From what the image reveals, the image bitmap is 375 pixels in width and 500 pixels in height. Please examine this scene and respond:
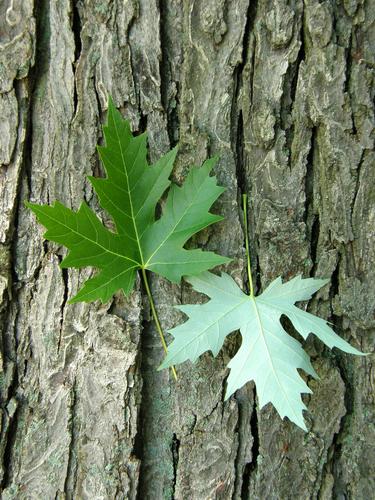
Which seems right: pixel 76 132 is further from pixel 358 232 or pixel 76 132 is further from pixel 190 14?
pixel 358 232

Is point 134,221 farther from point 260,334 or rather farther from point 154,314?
point 260,334

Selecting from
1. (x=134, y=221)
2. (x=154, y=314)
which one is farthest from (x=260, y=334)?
(x=134, y=221)

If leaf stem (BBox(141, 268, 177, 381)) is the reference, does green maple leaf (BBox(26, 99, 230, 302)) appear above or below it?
above

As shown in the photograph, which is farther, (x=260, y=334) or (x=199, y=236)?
(x=199, y=236)

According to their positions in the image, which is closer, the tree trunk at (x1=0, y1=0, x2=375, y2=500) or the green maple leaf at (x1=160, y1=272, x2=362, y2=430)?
the green maple leaf at (x1=160, y1=272, x2=362, y2=430)

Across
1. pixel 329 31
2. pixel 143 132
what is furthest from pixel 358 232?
pixel 143 132
